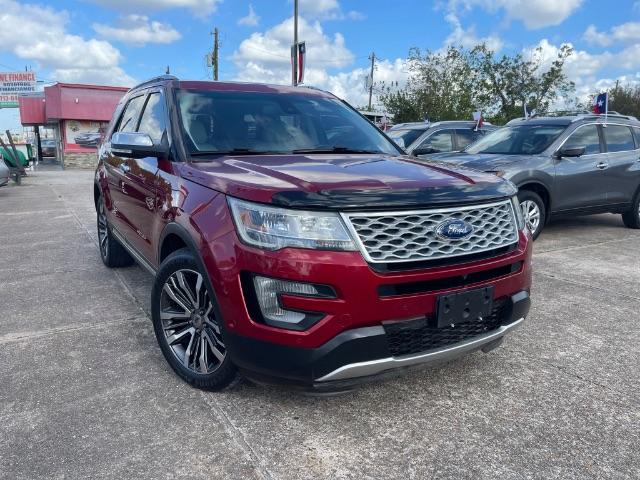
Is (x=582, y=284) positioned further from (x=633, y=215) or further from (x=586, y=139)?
(x=633, y=215)

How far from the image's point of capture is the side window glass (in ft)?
32.0

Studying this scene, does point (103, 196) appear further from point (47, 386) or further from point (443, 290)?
point (443, 290)

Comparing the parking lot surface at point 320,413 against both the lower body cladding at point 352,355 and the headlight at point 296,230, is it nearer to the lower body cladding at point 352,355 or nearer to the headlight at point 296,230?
the lower body cladding at point 352,355

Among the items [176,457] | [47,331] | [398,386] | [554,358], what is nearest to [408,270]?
[398,386]

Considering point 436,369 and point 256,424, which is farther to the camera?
point 436,369

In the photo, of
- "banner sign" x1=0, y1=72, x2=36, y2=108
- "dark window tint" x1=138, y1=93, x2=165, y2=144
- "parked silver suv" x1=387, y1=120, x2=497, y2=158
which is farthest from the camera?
"banner sign" x1=0, y1=72, x2=36, y2=108

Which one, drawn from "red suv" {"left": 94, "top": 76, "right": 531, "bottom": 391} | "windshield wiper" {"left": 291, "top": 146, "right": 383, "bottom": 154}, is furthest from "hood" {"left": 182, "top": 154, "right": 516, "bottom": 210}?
"windshield wiper" {"left": 291, "top": 146, "right": 383, "bottom": 154}

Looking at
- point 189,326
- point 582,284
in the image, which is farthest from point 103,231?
point 582,284

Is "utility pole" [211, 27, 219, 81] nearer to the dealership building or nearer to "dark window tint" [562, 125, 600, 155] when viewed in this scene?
the dealership building

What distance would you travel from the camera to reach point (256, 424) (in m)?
2.54

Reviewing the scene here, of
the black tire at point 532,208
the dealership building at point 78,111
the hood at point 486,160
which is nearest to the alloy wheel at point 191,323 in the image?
the hood at point 486,160

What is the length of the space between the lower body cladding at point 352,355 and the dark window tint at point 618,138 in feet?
20.5

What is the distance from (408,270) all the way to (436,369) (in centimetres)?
108

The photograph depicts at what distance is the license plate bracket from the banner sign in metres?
53.4
